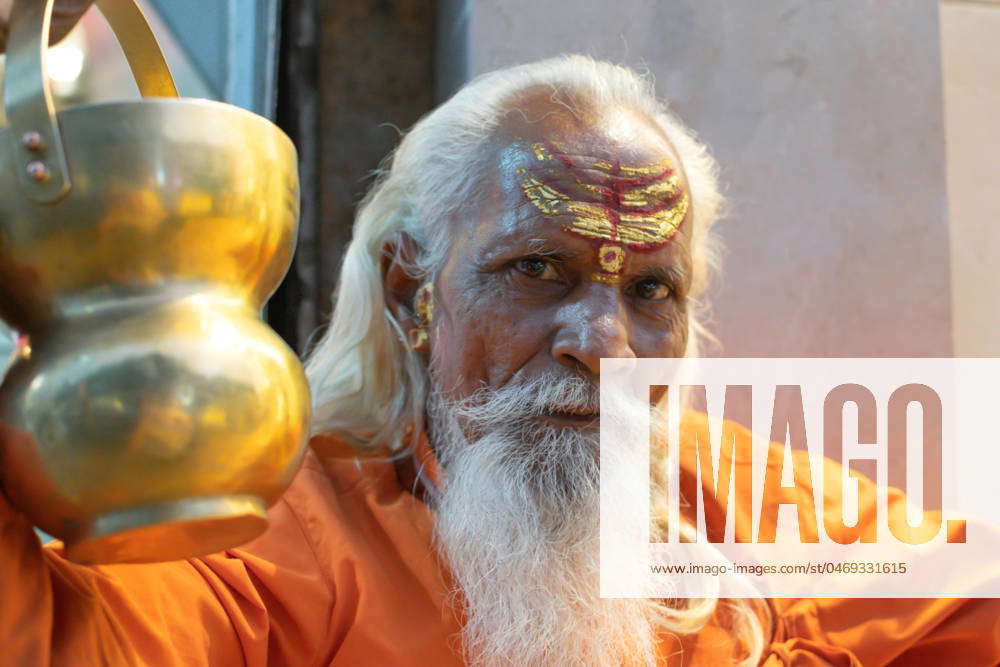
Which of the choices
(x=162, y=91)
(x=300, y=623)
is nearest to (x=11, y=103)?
(x=162, y=91)

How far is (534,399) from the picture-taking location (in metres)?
1.87

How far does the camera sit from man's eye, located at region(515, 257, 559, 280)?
6.31 feet

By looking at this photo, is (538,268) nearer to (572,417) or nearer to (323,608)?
(572,417)

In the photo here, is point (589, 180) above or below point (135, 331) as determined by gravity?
above

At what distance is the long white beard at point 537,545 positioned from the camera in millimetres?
1826

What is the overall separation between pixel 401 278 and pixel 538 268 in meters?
0.32

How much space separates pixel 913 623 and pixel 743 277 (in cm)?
101

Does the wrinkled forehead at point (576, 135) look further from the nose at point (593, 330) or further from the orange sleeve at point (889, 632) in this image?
the orange sleeve at point (889, 632)

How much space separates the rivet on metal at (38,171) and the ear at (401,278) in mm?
1107

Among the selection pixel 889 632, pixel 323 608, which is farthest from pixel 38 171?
pixel 889 632

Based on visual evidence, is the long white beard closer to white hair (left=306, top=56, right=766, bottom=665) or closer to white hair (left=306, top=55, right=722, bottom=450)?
white hair (left=306, top=56, right=766, bottom=665)

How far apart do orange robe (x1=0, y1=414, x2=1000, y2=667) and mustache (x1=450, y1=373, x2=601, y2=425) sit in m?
0.16

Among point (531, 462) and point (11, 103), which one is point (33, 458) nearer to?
point (11, 103)

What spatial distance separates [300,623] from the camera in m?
1.72
